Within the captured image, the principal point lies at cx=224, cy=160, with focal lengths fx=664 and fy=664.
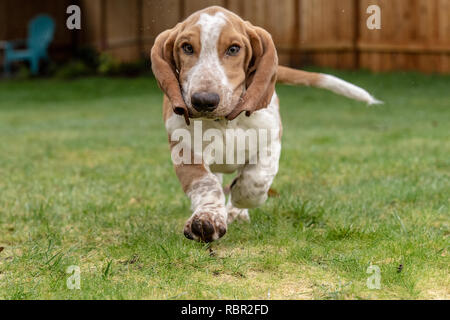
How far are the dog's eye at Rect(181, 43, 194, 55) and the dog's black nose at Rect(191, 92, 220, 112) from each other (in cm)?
25

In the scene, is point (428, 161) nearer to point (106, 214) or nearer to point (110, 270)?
point (106, 214)

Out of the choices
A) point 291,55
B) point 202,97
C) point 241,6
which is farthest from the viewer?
point 291,55

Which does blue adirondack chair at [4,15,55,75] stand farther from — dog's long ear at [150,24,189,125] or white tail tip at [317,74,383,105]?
dog's long ear at [150,24,189,125]

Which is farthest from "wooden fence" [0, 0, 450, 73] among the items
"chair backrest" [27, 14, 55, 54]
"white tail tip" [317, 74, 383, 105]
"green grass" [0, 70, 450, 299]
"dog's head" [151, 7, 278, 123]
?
"dog's head" [151, 7, 278, 123]

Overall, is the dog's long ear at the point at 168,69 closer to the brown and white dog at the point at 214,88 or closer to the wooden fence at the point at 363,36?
the brown and white dog at the point at 214,88

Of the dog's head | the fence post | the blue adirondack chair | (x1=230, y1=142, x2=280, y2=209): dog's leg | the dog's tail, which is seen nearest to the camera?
the dog's head

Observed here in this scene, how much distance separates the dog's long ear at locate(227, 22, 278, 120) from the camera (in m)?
3.01

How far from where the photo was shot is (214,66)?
291cm

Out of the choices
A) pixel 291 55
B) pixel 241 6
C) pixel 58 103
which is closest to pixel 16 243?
pixel 241 6

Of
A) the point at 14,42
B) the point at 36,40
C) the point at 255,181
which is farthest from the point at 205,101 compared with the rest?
the point at 14,42

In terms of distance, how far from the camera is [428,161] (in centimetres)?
565

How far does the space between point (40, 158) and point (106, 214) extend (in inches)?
109

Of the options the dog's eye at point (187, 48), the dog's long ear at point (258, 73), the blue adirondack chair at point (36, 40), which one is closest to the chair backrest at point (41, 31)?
the blue adirondack chair at point (36, 40)

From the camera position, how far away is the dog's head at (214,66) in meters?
2.87
